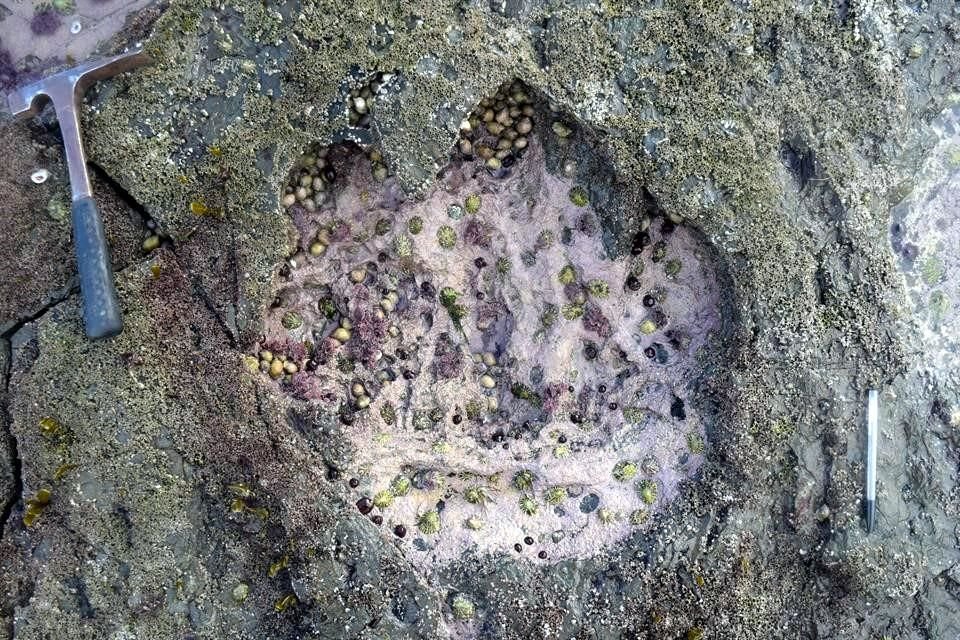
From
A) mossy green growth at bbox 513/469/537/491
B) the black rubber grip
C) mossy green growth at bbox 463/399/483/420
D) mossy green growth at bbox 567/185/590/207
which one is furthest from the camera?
mossy green growth at bbox 463/399/483/420

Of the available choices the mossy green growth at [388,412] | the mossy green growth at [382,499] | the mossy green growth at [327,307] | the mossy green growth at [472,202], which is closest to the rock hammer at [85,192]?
the mossy green growth at [327,307]

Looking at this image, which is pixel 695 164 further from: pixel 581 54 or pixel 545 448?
pixel 545 448

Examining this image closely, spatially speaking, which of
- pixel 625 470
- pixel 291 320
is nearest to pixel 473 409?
pixel 625 470

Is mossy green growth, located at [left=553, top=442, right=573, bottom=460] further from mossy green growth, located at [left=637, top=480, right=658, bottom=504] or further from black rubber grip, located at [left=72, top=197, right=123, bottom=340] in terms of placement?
black rubber grip, located at [left=72, top=197, right=123, bottom=340]

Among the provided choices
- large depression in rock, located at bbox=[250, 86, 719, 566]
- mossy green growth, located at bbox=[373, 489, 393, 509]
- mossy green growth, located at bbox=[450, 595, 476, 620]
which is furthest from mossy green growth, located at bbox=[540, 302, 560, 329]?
mossy green growth, located at bbox=[450, 595, 476, 620]

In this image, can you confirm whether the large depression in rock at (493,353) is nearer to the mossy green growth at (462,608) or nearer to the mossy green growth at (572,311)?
the mossy green growth at (572,311)

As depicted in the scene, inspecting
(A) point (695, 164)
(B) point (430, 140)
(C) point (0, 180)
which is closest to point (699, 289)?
(A) point (695, 164)
